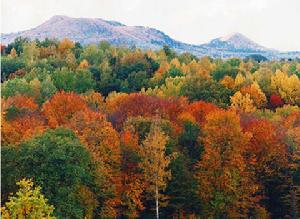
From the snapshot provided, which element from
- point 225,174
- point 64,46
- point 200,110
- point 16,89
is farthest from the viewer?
point 64,46

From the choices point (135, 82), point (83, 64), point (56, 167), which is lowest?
point (56, 167)

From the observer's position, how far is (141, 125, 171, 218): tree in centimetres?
6128

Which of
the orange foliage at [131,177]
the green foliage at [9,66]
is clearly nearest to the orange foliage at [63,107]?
the orange foliage at [131,177]

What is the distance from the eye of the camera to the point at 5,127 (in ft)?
189

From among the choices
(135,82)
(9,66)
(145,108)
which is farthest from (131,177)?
(9,66)

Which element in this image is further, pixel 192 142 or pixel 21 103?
pixel 21 103

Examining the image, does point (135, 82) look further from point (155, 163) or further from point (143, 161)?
point (155, 163)

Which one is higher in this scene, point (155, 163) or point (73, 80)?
point (73, 80)

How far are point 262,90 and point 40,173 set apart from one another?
81300mm

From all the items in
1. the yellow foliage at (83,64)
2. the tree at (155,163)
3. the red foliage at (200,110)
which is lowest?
the tree at (155,163)

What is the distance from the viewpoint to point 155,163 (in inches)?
2420

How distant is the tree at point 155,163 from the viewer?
61.3 m

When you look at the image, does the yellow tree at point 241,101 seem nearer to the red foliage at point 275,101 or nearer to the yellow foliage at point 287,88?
the red foliage at point 275,101

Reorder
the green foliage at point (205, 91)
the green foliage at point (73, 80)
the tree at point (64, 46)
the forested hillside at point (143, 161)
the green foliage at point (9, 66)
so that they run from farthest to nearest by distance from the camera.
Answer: the tree at point (64, 46)
the green foliage at point (9, 66)
the green foliage at point (73, 80)
the green foliage at point (205, 91)
the forested hillside at point (143, 161)
